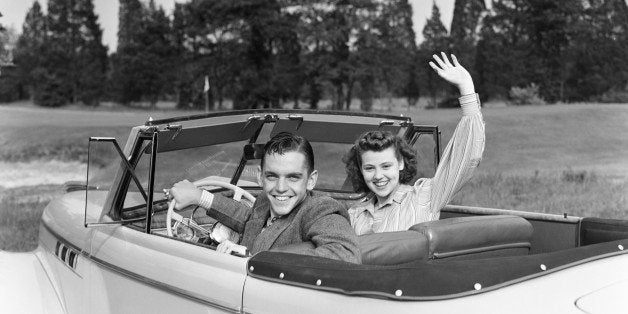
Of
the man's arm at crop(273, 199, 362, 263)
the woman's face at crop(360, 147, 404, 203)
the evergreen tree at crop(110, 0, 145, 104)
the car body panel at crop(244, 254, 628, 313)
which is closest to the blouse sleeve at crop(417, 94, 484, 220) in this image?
the woman's face at crop(360, 147, 404, 203)

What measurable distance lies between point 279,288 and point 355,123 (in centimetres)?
198

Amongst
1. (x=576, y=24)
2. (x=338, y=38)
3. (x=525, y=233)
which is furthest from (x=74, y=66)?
(x=525, y=233)

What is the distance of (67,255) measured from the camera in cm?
363

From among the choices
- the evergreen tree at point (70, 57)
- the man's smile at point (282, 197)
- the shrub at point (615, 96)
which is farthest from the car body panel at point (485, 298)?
the evergreen tree at point (70, 57)

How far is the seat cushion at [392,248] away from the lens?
2.30m

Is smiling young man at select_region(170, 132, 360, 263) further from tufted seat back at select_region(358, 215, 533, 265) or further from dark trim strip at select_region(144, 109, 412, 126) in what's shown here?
dark trim strip at select_region(144, 109, 412, 126)

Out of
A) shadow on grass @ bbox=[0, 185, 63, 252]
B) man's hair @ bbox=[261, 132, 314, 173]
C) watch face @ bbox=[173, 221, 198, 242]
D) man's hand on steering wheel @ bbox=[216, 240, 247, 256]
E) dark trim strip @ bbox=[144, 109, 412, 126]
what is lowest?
shadow on grass @ bbox=[0, 185, 63, 252]

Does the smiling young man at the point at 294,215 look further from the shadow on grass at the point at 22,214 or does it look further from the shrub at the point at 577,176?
the shrub at the point at 577,176

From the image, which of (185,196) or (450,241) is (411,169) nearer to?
(450,241)

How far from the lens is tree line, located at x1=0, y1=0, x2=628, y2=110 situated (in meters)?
18.7

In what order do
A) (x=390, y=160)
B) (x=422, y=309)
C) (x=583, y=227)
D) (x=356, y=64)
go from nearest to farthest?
(x=422, y=309) < (x=390, y=160) < (x=583, y=227) < (x=356, y=64)

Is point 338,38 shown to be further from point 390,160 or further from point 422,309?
point 422,309

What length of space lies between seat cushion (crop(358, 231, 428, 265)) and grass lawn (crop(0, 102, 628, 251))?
1063cm

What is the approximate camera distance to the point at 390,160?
3219 millimetres
